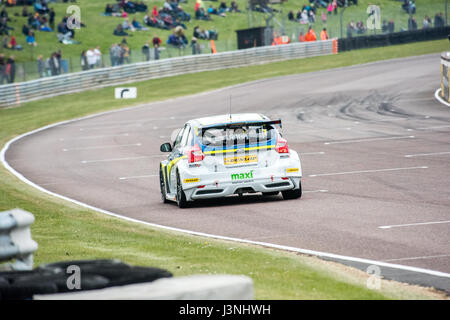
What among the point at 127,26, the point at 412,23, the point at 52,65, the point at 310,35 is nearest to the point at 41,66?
the point at 52,65

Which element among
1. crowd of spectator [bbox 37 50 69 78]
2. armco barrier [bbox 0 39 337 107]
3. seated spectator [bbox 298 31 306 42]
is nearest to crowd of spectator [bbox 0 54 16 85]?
armco barrier [bbox 0 39 337 107]

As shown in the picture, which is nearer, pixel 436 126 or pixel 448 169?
pixel 448 169

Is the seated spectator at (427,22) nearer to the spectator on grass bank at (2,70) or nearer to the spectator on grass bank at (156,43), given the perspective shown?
the spectator on grass bank at (156,43)

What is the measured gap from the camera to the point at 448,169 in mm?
17531

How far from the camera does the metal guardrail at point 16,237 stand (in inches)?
242

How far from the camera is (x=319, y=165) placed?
65.0 ft

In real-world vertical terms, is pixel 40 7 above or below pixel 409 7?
above

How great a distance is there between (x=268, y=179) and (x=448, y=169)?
4568 millimetres

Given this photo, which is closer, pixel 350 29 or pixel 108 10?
pixel 108 10

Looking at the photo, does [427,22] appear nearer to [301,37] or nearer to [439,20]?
[439,20]

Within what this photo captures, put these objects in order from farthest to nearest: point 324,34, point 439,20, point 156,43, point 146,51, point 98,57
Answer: point 439,20 → point 324,34 → point 156,43 → point 146,51 → point 98,57

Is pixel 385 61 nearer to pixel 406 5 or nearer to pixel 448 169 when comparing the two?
pixel 406 5

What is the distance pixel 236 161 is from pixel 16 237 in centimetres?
874
